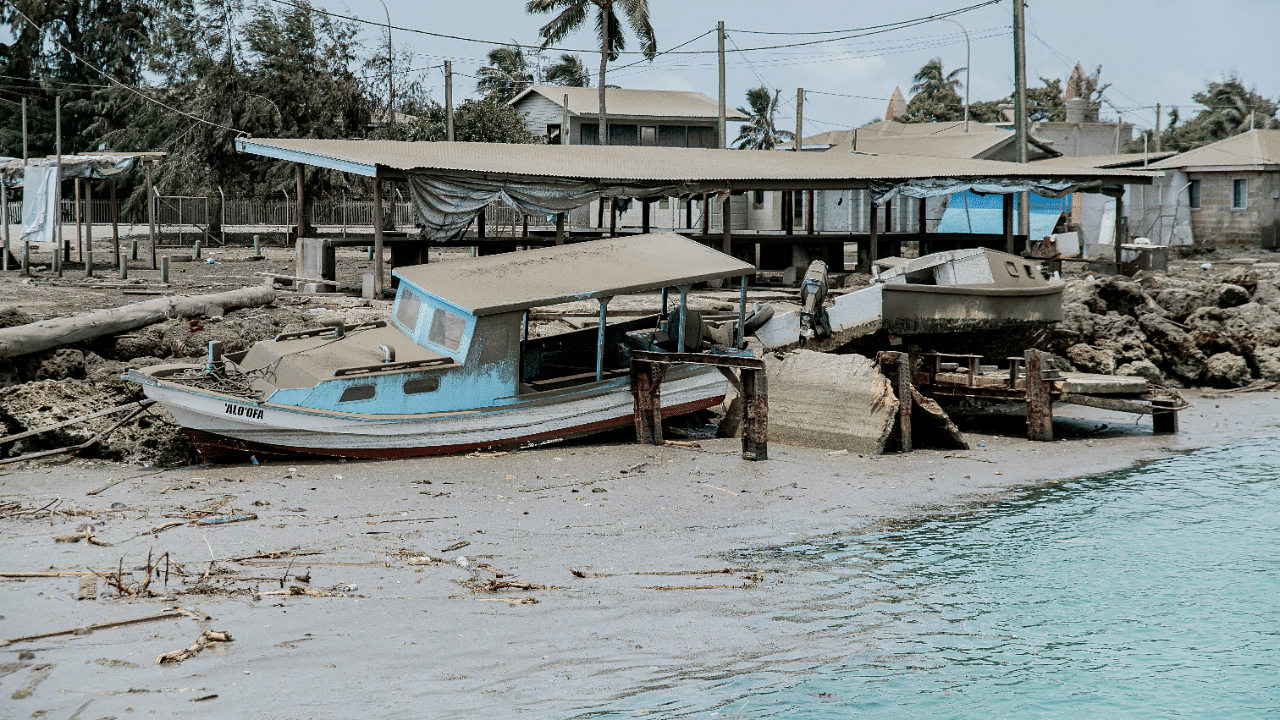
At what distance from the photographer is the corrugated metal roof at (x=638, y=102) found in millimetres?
50688

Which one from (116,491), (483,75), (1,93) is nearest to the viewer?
(116,491)

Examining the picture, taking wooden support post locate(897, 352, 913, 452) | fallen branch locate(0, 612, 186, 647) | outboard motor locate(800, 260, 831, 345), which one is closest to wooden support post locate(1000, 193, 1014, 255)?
outboard motor locate(800, 260, 831, 345)

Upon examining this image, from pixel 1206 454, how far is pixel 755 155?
15.4 m

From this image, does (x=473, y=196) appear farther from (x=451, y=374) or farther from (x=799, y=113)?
(x=799, y=113)

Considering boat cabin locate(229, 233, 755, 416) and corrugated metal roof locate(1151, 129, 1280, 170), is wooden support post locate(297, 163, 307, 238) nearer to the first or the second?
boat cabin locate(229, 233, 755, 416)

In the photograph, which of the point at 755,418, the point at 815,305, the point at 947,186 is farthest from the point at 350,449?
the point at 947,186

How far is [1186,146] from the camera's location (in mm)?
56562

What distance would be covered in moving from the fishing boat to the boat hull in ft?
0.05

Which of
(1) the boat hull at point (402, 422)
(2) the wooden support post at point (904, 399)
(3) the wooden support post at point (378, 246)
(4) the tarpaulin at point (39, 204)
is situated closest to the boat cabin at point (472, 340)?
(1) the boat hull at point (402, 422)

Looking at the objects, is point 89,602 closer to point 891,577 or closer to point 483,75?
point 891,577

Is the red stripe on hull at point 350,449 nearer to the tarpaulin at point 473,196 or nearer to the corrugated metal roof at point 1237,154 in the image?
the tarpaulin at point 473,196

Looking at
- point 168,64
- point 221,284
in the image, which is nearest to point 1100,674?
point 221,284

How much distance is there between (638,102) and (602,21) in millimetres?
9077

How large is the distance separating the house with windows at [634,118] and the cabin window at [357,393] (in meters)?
37.6
